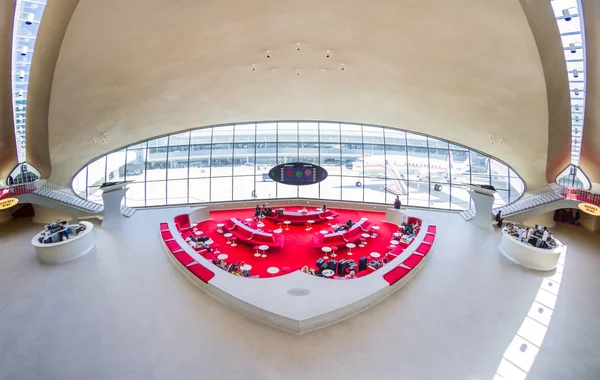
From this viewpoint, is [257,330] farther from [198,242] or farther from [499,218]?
[499,218]

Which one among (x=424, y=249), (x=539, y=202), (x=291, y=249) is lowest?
(x=291, y=249)

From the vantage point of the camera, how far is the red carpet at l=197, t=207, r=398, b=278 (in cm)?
1382

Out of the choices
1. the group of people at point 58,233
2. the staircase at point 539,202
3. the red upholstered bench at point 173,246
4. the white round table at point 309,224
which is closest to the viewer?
the group of people at point 58,233

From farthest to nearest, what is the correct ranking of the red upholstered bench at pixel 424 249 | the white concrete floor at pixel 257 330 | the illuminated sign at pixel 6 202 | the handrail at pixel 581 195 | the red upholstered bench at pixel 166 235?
1. the red upholstered bench at pixel 166 235
2. the illuminated sign at pixel 6 202
3. the handrail at pixel 581 195
4. the red upholstered bench at pixel 424 249
5. the white concrete floor at pixel 257 330

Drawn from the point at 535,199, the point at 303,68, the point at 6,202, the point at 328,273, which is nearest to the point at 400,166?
the point at 535,199

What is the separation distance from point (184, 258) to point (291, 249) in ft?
17.3

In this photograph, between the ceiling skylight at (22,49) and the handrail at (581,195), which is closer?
the ceiling skylight at (22,49)

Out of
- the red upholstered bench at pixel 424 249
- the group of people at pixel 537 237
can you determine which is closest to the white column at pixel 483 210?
the group of people at pixel 537 237

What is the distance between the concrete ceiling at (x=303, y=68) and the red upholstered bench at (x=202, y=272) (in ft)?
26.4

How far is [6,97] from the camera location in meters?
11.9

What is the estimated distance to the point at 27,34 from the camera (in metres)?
9.66

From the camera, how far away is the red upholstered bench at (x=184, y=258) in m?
12.0

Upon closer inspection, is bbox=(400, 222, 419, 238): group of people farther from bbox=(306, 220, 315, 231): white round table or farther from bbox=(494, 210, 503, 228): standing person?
bbox=(306, 220, 315, 231): white round table

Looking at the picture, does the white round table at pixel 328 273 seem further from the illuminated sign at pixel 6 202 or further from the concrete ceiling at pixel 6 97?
the illuminated sign at pixel 6 202
